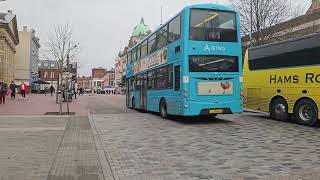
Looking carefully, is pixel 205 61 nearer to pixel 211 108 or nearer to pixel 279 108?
pixel 211 108

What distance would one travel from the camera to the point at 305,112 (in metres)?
15.9

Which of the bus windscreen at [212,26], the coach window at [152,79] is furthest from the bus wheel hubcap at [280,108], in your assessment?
the coach window at [152,79]

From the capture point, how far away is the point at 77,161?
28.9 ft

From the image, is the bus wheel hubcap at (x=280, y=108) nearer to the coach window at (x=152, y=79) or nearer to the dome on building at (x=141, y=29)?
the coach window at (x=152, y=79)

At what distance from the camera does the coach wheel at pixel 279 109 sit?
17161mm

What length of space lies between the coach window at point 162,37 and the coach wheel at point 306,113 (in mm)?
5938

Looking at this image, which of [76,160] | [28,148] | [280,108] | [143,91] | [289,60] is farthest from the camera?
[143,91]

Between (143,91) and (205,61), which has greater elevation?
(205,61)

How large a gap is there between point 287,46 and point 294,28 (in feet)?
68.5

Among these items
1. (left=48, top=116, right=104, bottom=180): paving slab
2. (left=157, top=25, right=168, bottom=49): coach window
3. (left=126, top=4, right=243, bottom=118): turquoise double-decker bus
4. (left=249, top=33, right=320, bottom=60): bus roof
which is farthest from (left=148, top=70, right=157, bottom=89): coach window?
(left=48, top=116, right=104, bottom=180): paving slab

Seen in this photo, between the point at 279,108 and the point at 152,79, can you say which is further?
the point at 152,79

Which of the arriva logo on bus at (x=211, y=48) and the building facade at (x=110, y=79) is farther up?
the building facade at (x=110, y=79)

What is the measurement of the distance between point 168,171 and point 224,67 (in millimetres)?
9144

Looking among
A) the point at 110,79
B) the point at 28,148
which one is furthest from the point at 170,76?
the point at 110,79
